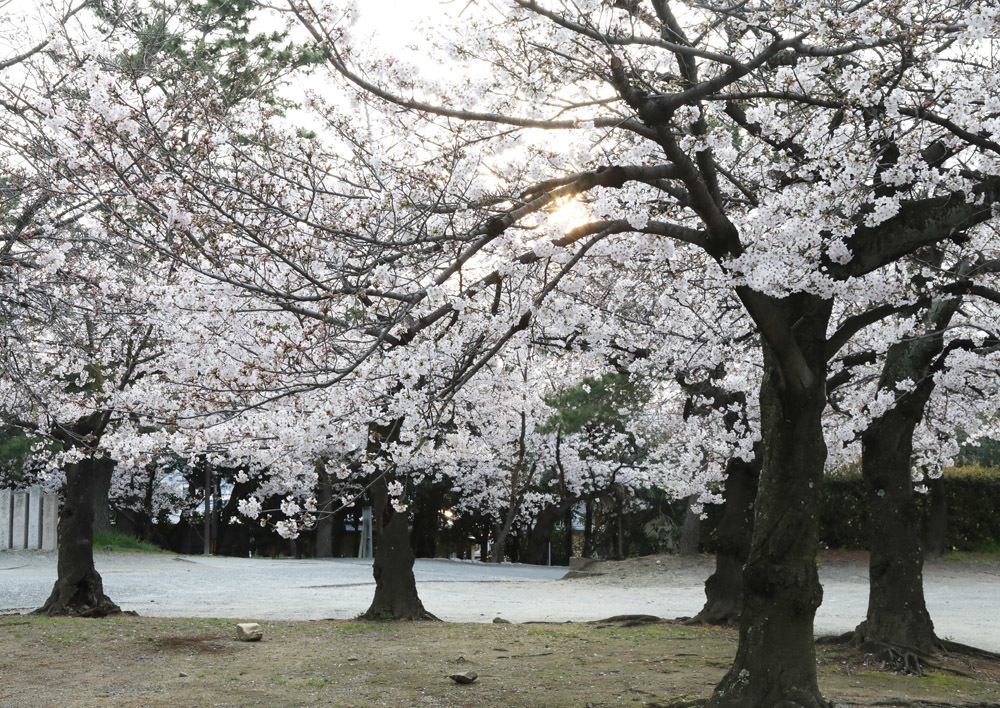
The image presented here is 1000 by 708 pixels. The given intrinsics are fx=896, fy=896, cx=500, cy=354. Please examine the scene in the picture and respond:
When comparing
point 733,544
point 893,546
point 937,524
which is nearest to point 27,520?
point 733,544

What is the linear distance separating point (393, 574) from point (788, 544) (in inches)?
281

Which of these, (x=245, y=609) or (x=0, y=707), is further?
(x=245, y=609)

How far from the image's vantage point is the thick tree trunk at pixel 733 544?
38.6 feet

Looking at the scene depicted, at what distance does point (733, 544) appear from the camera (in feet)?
38.6

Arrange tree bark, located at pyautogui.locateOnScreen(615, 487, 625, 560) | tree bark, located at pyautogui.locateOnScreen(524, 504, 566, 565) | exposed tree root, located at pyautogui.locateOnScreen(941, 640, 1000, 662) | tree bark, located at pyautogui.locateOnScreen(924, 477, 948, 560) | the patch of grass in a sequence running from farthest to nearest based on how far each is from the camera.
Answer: tree bark, located at pyautogui.locateOnScreen(524, 504, 566, 565) < tree bark, located at pyautogui.locateOnScreen(615, 487, 625, 560) < the patch of grass < tree bark, located at pyautogui.locateOnScreen(924, 477, 948, 560) < exposed tree root, located at pyautogui.locateOnScreen(941, 640, 1000, 662)

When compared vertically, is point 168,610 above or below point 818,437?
below

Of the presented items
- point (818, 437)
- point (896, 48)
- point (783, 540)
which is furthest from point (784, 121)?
point (783, 540)

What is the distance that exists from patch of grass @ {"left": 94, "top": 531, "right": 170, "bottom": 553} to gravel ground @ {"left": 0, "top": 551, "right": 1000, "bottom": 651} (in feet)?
3.97

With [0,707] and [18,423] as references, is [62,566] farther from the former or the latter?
[0,707]

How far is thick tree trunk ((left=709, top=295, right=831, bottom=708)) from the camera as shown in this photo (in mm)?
5855

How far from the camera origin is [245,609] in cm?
1377

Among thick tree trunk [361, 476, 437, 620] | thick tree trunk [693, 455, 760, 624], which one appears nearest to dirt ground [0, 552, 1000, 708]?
thick tree trunk [361, 476, 437, 620]

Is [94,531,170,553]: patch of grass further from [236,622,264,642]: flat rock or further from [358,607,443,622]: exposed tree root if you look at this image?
[236,622,264,642]: flat rock

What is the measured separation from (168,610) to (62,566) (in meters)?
2.09
